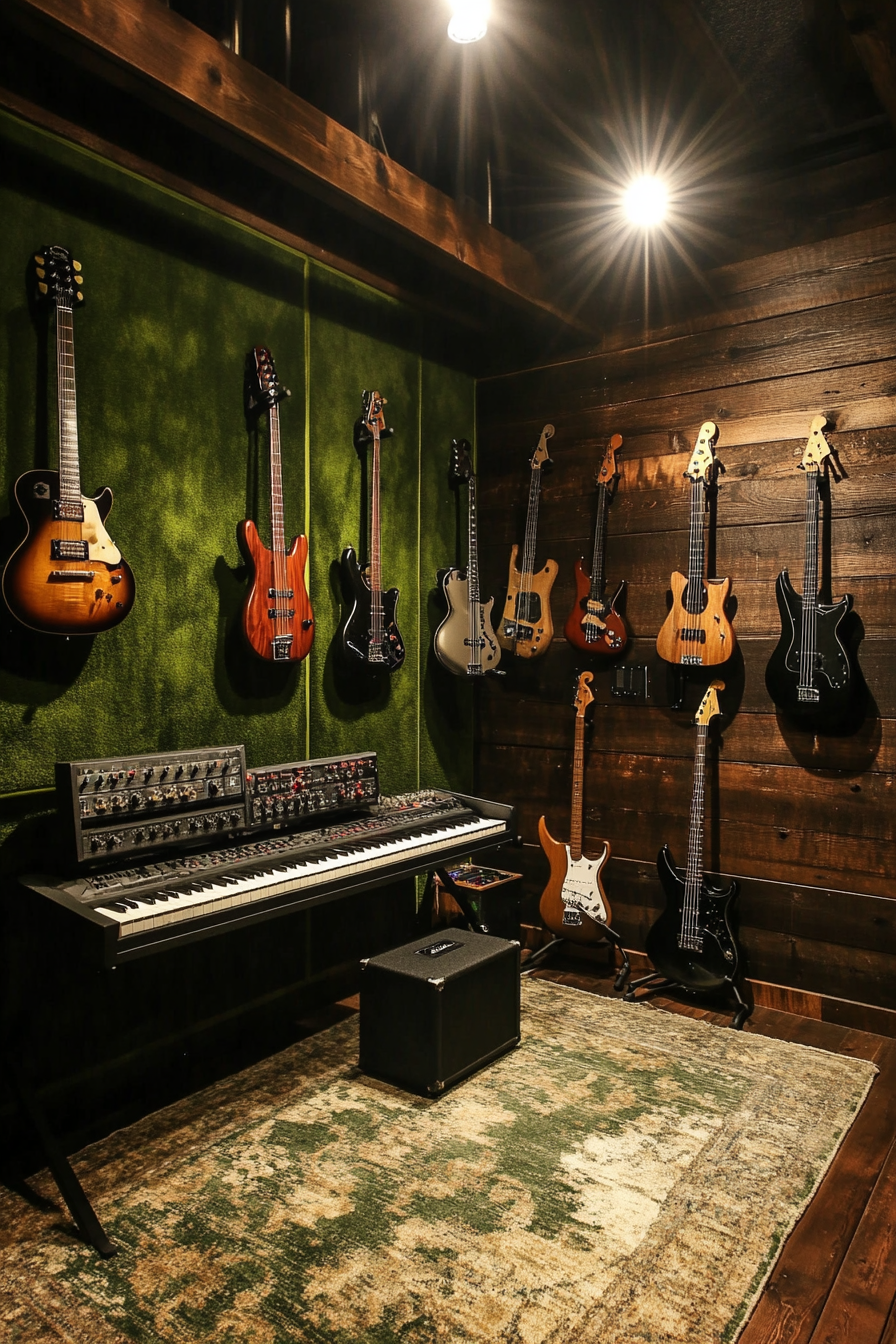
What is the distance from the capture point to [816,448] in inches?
125

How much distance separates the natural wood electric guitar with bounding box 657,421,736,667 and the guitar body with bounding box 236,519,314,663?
141 centimetres

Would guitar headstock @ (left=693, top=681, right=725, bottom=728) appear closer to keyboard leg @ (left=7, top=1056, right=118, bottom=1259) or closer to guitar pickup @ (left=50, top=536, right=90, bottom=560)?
guitar pickup @ (left=50, top=536, right=90, bottom=560)

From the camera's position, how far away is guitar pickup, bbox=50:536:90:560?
2.34 m

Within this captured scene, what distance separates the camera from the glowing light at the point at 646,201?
3.25 meters

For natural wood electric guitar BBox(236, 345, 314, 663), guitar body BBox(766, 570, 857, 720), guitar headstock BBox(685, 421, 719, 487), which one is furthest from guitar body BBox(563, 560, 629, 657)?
natural wood electric guitar BBox(236, 345, 314, 663)

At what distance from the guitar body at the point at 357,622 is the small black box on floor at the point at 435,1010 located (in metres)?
1.09

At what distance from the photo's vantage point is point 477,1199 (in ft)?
6.95

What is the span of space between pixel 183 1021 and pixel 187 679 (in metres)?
1.09

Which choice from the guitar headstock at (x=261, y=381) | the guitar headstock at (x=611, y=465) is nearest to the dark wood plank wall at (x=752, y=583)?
the guitar headstock at (x=611, y=465)

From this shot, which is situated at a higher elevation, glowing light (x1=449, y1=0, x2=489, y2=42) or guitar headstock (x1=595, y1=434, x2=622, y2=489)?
glowing light (x1=449, y1=0, x2=489, y2=42)

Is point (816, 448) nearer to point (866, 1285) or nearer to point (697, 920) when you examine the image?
point (697, 920)

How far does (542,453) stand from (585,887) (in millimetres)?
1897

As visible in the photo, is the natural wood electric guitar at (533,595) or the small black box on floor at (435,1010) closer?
the small black box on floor at (435,1010)

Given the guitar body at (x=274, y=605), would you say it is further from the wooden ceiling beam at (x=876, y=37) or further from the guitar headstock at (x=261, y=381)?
the wooden ceiling beam at (x=876, y=37)
